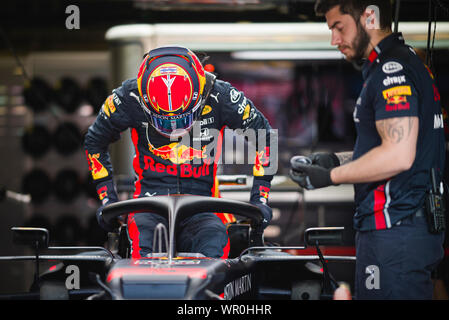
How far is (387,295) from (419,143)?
23.9 inches

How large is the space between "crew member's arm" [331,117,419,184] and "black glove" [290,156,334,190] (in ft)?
0.53

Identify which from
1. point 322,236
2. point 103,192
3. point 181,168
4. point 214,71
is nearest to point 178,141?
point 181,168

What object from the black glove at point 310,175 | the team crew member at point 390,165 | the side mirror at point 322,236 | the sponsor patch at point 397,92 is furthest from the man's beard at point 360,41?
the side mirror at point 322,236

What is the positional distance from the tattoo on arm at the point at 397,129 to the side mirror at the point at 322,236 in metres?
0.59

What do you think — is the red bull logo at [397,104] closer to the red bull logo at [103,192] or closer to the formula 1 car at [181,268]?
the formula 1 car at [181,268]

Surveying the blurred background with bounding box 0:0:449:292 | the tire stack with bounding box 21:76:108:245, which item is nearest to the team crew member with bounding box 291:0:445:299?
the blurred background with bounding box 0:0:449:292

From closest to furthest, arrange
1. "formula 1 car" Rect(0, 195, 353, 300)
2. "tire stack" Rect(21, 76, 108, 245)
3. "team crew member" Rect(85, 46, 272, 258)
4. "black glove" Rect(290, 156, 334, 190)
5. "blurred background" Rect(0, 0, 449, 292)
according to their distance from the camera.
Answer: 1. "formula 1 car" Rect(0, 195, 353, 300)
2. "black glove" Rect(290, 156, 334, 190)
3. "team crew member" Rect(85, 46, 272, 258)
4. "blurred background" Rect(0, 0, 449, 292)
5. "tire stack" Rect(21, 76, 108, 245)

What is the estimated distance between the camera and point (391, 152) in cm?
221

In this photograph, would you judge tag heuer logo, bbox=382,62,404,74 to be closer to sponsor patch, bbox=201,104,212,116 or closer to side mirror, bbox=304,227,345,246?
side mirror, bbox=304,227,345,246

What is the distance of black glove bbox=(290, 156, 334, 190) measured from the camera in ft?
7.95

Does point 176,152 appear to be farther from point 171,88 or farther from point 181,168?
point 171,88

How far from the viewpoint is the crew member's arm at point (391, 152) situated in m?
2.20

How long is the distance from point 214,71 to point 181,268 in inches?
171
